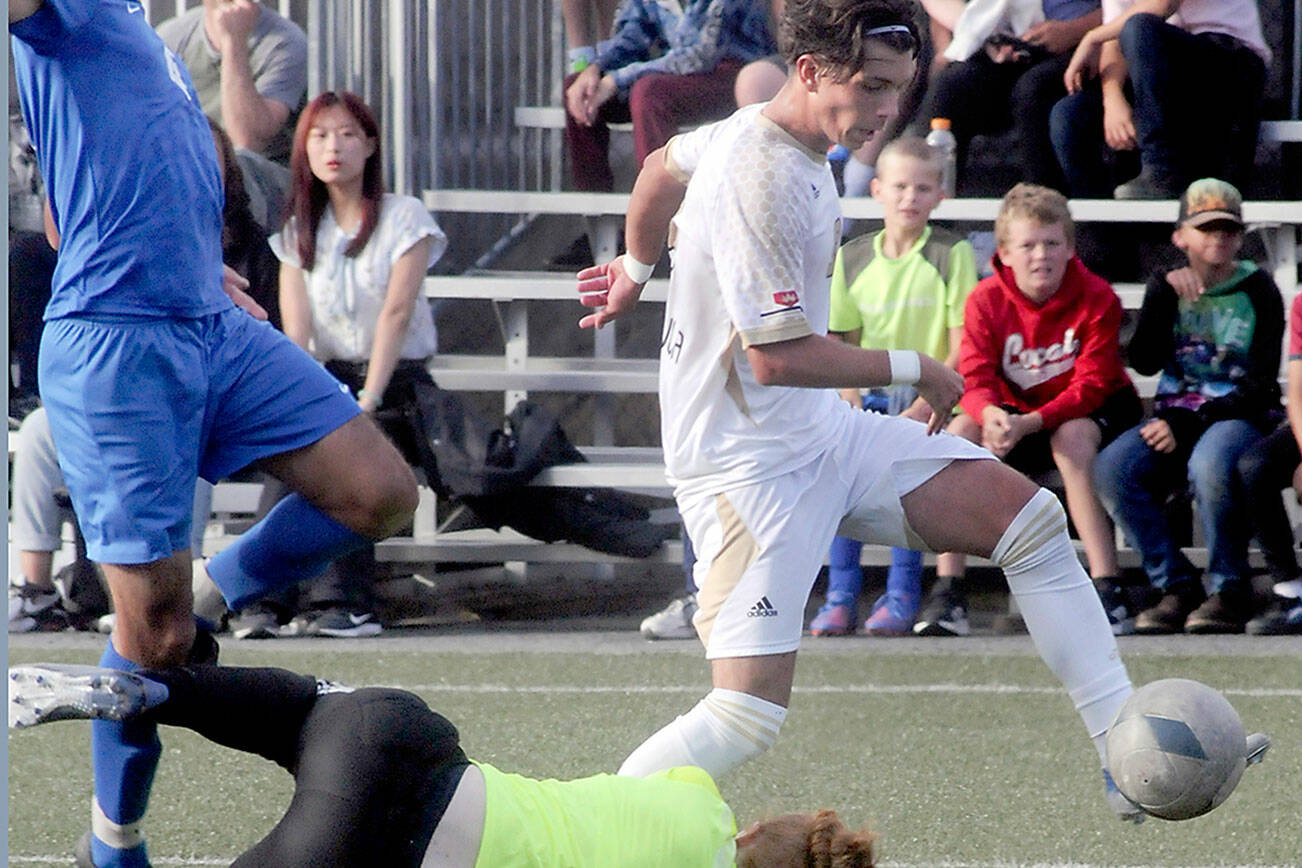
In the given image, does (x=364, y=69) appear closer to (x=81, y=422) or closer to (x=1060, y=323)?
(x=1060, y=323)

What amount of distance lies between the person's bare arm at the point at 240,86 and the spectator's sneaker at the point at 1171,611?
181 inches

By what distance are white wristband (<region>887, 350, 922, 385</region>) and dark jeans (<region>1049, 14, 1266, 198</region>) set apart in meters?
4.78

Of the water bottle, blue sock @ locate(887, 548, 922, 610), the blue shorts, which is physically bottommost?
blue sock @ locate(887, 548, 922, 610)

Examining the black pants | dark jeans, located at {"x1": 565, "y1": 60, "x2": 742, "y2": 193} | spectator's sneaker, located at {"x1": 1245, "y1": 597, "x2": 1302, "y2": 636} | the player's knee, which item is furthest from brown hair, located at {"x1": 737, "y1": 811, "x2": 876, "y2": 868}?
dark jeans, located at {"x1": 565, "y1": 60, "x2": 742, "y2": 193}

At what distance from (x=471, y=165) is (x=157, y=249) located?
6142mm

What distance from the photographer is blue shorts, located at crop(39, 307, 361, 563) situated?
3.51 metres

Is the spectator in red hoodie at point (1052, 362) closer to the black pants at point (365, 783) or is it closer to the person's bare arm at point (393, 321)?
the person's bare arm at point (393, 321)

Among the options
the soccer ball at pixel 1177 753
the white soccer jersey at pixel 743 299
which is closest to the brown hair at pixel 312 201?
the white soccer jersey at pixel 743 299

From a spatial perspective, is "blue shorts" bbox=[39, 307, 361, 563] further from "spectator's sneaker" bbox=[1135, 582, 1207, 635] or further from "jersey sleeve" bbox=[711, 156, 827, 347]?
"spectator's sneaker" bbox=[1135, 582, 1207, 635]

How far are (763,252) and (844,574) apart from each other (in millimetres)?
3583

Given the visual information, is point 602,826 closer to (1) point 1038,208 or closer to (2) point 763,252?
(2) point 763,252

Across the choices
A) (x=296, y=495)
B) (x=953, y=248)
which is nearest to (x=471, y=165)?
(x=953, y=248)

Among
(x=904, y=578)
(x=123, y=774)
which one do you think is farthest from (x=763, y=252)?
(x=904, y=578)

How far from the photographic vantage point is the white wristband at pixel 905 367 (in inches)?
128
